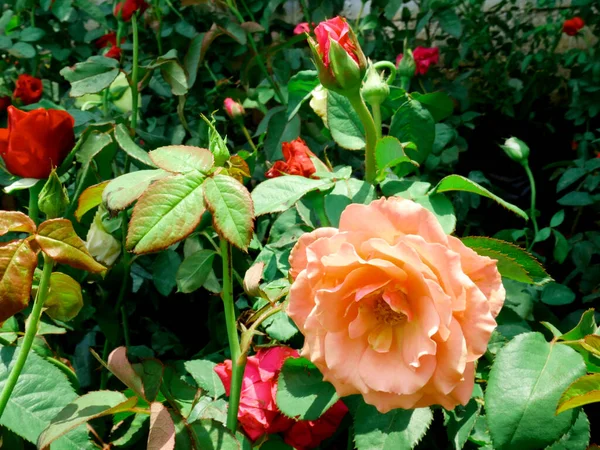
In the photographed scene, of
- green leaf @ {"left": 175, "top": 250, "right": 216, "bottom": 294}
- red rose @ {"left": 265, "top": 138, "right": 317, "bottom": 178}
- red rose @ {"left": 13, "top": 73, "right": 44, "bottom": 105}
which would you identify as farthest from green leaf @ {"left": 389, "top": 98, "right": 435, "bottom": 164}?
red rose @ {"left": 13, "top": 73, "right": 44, "bottom": 105}

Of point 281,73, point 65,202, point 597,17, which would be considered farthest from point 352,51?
point 597,17

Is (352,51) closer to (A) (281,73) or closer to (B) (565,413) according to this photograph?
(B) (565,413)

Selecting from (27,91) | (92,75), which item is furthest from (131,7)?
(27,91)

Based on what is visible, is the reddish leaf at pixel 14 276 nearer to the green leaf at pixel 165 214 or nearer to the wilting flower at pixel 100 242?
the green leaf at pixel 165 214

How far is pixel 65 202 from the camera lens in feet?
2.05

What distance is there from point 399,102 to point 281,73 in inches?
21.1

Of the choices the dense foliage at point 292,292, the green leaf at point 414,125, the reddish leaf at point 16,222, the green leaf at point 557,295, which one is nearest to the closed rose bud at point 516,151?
the dense foliage at point 292,292

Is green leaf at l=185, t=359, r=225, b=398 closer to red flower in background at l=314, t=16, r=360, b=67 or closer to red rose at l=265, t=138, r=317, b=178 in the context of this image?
red rose at l=265, t=138, r=317, b=178

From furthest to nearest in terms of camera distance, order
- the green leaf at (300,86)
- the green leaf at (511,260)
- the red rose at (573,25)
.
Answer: the red rose at (573,25) → the green leaf at (300,86) → the green leaf at (511,260)

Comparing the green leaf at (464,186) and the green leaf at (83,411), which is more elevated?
the green leaf at (464,186)

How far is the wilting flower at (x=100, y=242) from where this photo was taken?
83 centimetres

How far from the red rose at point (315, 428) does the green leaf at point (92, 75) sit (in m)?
0.59

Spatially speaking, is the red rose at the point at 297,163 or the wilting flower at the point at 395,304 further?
the red rose at the point at 297,163

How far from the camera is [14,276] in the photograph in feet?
1.66
